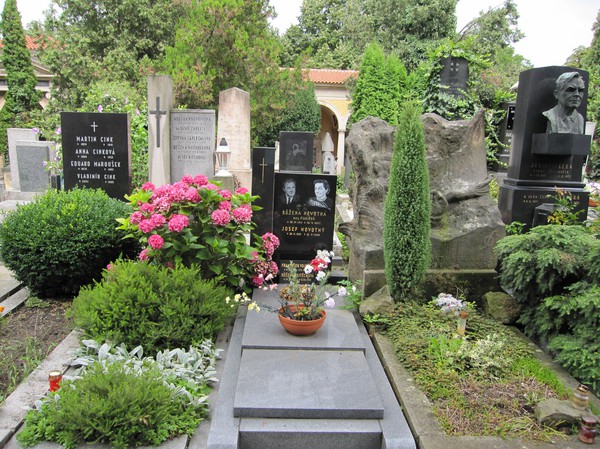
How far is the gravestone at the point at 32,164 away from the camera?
1197 centimetres

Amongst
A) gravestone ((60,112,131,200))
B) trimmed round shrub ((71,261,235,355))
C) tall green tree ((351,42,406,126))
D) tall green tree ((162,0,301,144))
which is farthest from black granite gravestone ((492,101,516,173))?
trimmed round shrub ((71,261,235,355))

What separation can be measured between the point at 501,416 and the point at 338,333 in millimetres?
1646

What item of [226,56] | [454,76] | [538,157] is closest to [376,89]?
[226,56]

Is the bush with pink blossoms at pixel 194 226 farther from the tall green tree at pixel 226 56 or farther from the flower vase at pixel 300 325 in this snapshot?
the tall green tree at pixel 226 56

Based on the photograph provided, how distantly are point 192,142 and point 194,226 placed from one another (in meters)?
4.04

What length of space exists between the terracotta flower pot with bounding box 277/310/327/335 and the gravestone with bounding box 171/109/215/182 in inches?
200

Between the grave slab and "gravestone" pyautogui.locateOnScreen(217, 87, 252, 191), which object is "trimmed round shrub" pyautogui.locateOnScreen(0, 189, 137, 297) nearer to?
the grave slab

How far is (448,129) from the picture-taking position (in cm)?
565

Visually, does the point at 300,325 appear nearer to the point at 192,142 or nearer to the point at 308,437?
the point at 308,437

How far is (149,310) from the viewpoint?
4.04 m

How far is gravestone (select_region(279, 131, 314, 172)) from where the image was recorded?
538 inches

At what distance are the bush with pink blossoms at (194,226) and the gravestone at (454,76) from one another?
8480 millimetres

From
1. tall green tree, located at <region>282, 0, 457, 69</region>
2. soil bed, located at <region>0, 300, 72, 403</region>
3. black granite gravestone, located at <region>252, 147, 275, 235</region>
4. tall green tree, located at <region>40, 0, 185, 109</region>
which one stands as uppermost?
tall green tree, located at <region>282, 0, 457, 69</region>

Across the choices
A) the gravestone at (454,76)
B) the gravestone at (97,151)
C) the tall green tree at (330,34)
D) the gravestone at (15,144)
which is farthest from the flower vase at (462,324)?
the tall green tree at (330,34)
